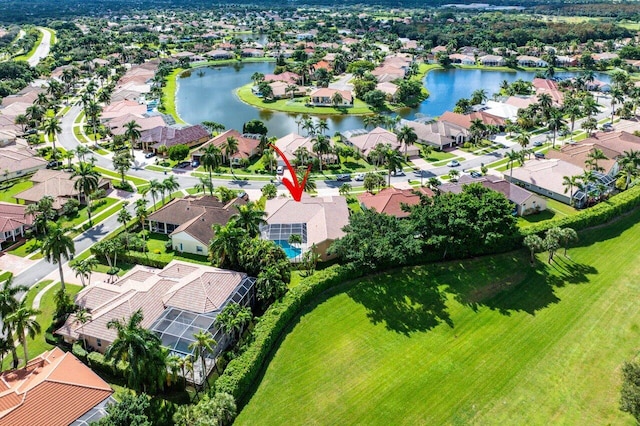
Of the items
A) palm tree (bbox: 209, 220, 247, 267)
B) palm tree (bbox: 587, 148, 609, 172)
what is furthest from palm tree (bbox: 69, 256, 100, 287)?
palm tree (bbox: 587, 148, 609, 172)

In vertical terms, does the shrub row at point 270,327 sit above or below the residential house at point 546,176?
below

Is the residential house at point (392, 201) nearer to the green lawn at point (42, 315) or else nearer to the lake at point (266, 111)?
the green lawn at point (42, 315)

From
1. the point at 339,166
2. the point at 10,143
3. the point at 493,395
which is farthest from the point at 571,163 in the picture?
the point at 10,143

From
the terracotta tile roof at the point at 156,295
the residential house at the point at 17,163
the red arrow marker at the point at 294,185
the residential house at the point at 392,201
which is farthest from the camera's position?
the residential house at the point at 17,163

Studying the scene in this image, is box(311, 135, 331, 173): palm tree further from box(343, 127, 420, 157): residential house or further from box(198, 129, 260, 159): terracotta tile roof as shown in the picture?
box(198, 129, 260, 159): terracotta tile roof

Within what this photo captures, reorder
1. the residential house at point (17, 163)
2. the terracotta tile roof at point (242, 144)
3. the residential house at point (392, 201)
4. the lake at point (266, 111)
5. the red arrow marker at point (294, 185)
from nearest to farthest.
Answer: the residential house at point (392, 201), the red arrow marker at point (294, 185), the residential house at point (17, 163), the terracotta tile roof at point (242, 144), the lake at point (266, 111)

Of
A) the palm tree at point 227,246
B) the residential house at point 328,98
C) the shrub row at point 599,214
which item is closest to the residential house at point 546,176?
the shrub row at point 599,214


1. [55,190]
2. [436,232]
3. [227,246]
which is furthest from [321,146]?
[55,190]

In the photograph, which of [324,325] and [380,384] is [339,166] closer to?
[324,325]
